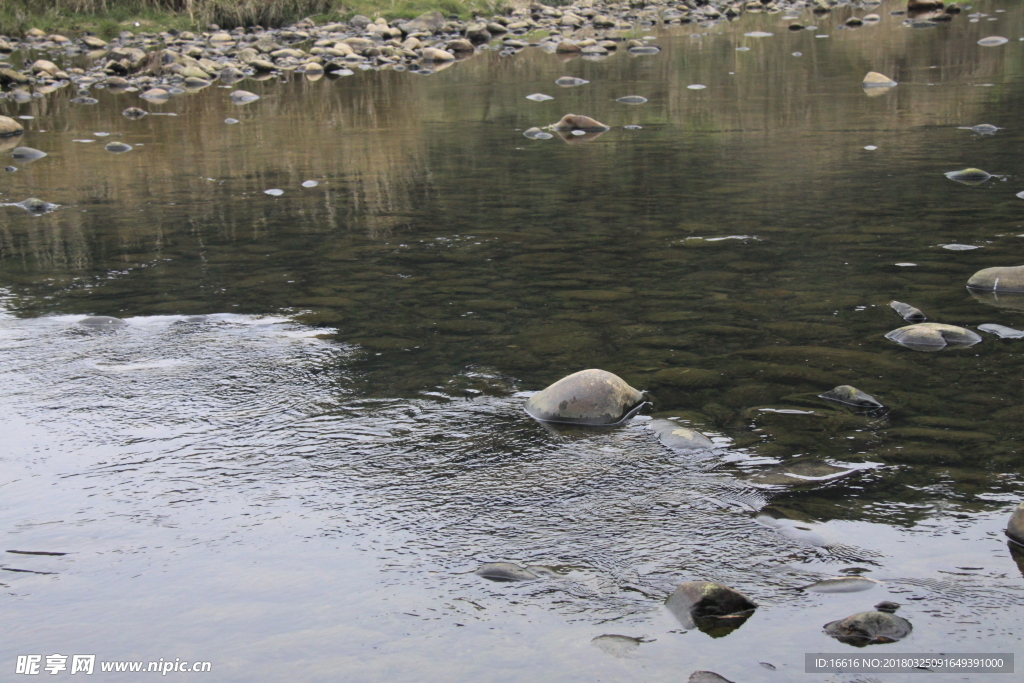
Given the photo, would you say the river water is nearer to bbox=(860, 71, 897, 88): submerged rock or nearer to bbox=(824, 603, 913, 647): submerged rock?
bbox=(824, 603, 913, 647): submerged rock

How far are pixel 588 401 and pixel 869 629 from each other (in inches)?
61.1

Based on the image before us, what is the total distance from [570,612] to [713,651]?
0.39 metres

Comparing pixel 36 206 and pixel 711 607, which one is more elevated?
pixel 36 206

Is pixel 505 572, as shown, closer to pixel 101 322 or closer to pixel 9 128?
pixel 101 322

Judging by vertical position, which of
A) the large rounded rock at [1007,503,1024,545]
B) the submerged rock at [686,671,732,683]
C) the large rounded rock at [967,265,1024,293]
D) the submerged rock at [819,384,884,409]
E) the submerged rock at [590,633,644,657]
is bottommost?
the submerged rock at [686,671,732,683]

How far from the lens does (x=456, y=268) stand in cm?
592

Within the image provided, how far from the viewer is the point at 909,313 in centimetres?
471

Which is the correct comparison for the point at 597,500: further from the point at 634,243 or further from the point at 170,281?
the point at 170,281

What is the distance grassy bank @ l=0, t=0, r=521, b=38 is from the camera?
29344 millimetres

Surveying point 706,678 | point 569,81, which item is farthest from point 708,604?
point 569,81

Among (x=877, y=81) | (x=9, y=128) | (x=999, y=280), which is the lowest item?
(x=999, y=280)

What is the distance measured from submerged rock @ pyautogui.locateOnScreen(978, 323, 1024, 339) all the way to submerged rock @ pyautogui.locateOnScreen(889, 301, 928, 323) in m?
0.26

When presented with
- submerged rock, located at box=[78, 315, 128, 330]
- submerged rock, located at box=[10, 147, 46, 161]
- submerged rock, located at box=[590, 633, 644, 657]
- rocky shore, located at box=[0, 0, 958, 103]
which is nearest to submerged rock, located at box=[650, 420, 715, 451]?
submerged rock, located at box=[590, 633, 644, 657]

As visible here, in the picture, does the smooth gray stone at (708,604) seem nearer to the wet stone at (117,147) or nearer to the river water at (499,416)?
the river water at (499,416)
